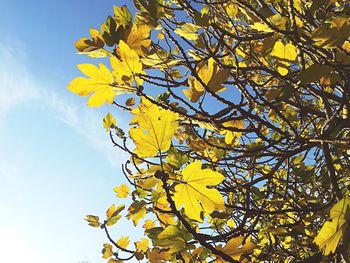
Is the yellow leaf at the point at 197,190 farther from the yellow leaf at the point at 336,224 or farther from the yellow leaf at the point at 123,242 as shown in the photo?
the yellow leaf at the point at 123,242

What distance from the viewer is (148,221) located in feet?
6.88

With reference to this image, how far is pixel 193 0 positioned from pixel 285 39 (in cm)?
68

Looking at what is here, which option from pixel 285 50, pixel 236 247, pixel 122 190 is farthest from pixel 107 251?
pixel 285 50

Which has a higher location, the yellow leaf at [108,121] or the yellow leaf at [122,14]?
the yellow leaf at [108,121]

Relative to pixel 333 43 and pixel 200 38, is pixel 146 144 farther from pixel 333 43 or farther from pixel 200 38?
pixel 200 38

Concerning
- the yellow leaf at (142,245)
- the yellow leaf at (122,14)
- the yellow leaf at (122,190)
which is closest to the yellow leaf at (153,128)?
the yellow leaf at (122,14)

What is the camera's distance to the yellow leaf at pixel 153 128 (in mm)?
879

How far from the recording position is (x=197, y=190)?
0.94 m

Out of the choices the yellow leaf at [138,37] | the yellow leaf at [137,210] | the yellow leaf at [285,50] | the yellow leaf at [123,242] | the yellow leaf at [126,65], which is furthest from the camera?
the yellow leaf at [123,242]

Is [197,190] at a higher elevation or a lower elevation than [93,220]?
lower

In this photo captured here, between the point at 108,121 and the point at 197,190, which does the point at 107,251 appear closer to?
the point at 108,121

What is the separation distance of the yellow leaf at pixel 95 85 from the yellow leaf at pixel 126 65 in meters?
0.03

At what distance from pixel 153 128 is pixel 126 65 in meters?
0.25

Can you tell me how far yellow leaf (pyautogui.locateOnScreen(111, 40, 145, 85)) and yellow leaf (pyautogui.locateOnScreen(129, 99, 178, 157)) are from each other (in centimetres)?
18
